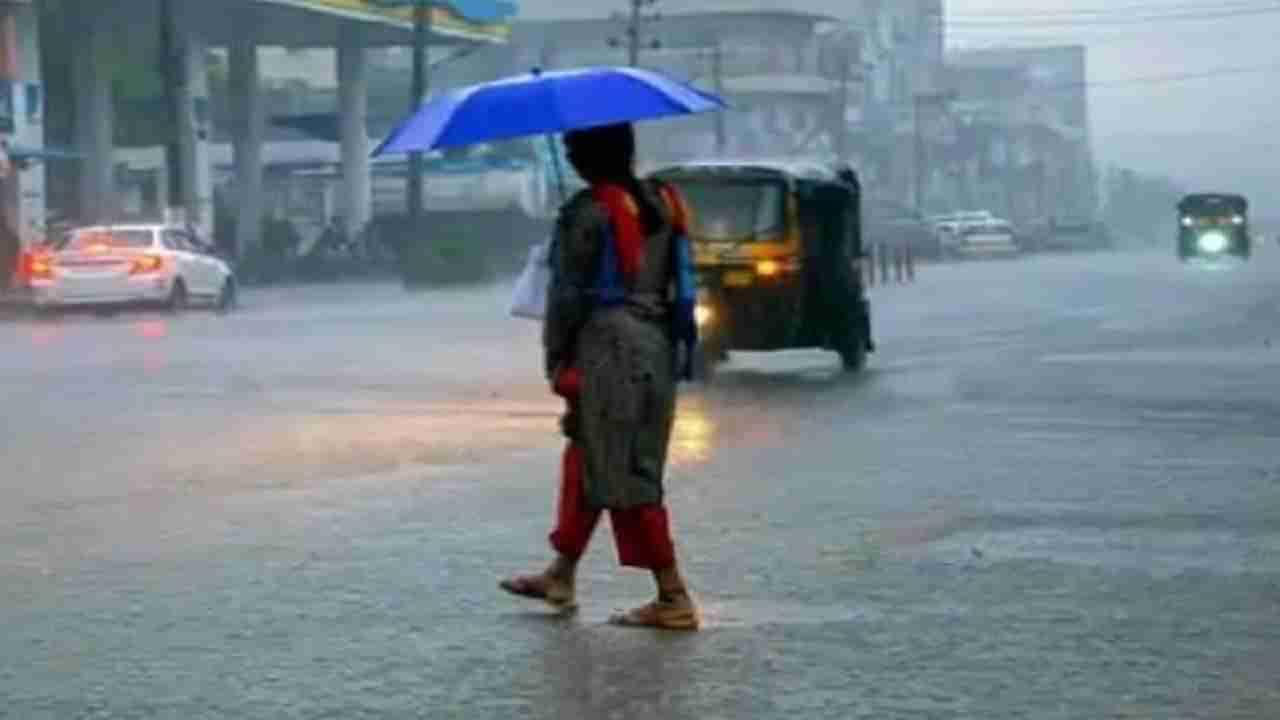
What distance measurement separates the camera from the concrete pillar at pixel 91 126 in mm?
63500

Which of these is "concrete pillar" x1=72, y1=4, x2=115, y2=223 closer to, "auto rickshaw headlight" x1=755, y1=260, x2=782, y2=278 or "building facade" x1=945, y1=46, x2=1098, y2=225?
"auto rickshaw headlight" x1=755, y1=260, x2=782, y2=278

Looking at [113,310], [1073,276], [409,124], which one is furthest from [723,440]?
[1073,276]

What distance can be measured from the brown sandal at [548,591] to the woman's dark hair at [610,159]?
4.36 ft

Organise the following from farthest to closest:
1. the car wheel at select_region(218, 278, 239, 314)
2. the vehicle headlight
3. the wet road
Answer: the vehicle headlight → the car wheel at select_region(218, 278, 239, 314) → the wet road

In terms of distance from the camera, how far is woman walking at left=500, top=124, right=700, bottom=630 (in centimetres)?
904

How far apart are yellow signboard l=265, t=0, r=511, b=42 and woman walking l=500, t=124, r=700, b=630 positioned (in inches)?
2233

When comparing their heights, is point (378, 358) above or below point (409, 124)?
below

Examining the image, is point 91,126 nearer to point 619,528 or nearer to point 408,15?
point 408,15

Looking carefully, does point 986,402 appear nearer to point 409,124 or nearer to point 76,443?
point 76,443

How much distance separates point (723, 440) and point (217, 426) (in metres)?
3.52

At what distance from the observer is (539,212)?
82812mm

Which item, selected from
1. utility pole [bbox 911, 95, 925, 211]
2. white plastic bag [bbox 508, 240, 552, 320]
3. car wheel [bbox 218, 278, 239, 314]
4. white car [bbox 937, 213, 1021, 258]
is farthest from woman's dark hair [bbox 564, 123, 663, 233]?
utility pole [bbox 911, 95, 925, 211]

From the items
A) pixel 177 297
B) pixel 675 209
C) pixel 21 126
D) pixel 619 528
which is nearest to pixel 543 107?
pixel 675 209

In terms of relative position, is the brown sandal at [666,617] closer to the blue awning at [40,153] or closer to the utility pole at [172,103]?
the blue awning at [40,153]
